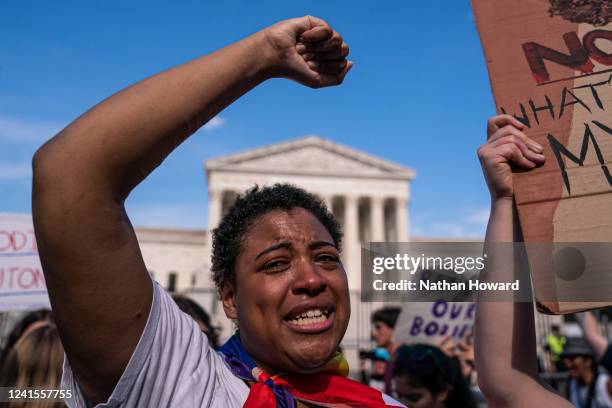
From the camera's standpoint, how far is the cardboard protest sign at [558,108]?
5.18ft

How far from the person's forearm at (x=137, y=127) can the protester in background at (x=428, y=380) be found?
3790 mm

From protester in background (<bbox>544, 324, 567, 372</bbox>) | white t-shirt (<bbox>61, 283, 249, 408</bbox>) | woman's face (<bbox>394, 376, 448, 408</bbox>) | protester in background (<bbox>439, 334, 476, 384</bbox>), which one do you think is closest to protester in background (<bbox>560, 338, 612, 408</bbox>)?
protester in background (<bbox>439, 334, 476, 384</bbox>)

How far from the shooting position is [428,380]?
4.38m

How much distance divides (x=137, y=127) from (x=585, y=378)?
7.84 m

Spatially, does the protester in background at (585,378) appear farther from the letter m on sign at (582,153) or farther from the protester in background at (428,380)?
the letter m on sign at (582,153)

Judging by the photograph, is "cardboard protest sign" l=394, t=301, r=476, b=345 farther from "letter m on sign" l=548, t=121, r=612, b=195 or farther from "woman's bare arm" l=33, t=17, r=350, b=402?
"woman's bare arm" l=33, t=17, r=350, b=402

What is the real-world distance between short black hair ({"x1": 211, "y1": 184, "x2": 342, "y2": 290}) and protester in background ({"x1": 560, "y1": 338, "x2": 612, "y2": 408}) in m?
6.29

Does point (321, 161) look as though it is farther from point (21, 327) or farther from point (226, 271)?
point (226, 271)

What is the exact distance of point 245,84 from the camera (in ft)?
4.18

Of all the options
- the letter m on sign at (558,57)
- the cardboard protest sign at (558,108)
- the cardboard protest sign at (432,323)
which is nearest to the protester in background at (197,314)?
the cardboard protest sign at (558,108)

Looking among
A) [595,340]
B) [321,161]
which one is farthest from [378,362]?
[321,161]

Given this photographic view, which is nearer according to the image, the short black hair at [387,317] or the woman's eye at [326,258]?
the woman's eye at [326,258]

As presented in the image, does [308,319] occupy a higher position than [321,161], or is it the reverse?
[321,161]

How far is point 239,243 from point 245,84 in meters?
0.75
